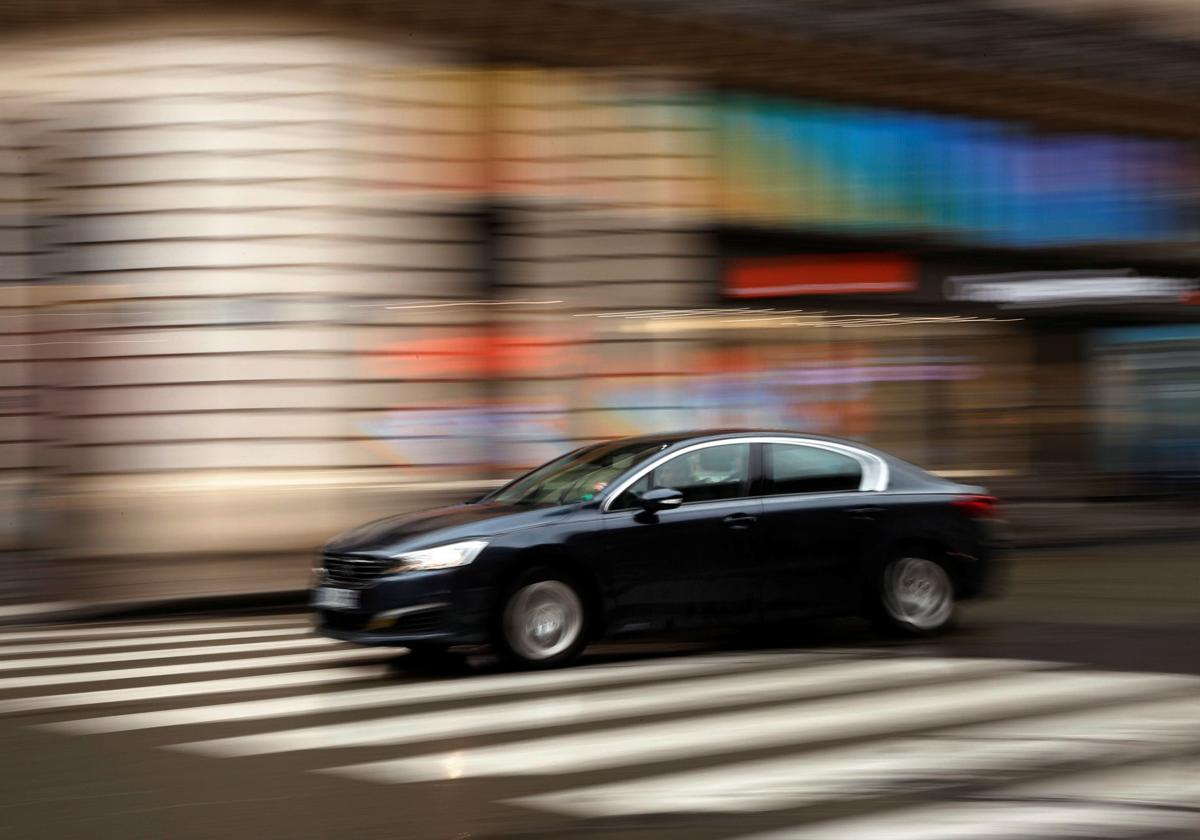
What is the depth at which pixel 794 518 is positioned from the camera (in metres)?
10.3

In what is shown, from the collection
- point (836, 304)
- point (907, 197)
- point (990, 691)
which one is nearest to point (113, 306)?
point (836, 304)

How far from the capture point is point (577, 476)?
33.8ft

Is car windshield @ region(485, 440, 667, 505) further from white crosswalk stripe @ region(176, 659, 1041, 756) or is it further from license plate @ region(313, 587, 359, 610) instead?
white crosswalk stripe @ region(176, 659, 1041, 756)

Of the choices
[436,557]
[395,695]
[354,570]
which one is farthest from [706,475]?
[395,695]

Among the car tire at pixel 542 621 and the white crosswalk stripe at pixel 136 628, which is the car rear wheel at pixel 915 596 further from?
the white crosswalk stripe at pixel 136 628

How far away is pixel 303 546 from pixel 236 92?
491cm

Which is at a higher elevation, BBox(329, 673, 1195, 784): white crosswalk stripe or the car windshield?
the car windshield

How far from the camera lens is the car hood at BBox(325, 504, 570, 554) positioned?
30.8 feet

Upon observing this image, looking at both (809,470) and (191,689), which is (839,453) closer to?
(809,470)

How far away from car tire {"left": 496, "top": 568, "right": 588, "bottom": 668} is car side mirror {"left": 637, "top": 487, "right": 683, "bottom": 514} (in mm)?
645

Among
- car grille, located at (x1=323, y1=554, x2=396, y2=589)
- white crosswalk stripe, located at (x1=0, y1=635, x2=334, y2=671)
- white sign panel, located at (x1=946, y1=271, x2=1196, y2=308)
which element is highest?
white sign panel, located at (x1=946, y1=271, x2=1196, y2=308)

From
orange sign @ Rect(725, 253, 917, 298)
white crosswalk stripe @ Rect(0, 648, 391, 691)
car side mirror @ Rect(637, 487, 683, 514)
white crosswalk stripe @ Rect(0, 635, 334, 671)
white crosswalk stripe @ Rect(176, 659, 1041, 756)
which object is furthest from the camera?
orange sign @ Rect(725, 253, 917, 298)

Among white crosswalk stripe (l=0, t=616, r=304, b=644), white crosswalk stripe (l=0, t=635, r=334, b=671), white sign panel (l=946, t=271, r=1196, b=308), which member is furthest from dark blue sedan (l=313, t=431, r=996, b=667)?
white sign panel (l=946, t=271, r=1196, b=308)

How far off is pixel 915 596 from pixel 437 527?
128 inches
